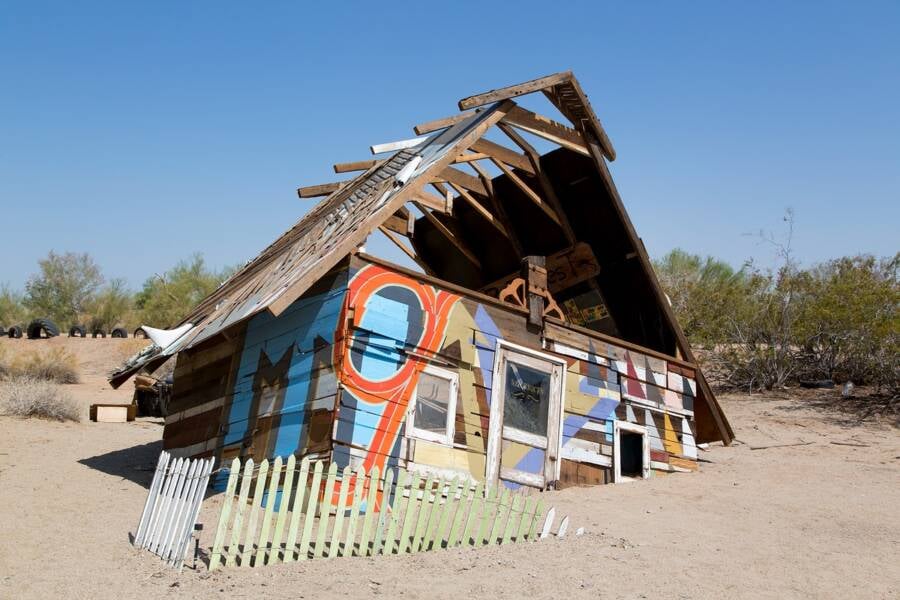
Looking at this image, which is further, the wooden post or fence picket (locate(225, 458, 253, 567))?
the wooden post

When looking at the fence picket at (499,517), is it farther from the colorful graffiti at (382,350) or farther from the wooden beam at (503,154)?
the wooden beam at (503,154)

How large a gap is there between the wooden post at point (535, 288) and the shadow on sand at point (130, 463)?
19.4 ft

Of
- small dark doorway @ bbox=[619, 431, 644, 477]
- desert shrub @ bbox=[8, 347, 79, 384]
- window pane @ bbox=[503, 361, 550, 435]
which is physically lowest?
small dark doorway @ bbox=[619, 431, 644, 477]

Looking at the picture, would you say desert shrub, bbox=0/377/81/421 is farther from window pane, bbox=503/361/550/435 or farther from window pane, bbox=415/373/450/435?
window pane, bbox=503/361/550/435

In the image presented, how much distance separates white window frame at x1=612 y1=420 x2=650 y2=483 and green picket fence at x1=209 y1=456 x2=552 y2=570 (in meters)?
3.82

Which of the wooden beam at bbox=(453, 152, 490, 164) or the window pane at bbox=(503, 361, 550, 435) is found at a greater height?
the wooden beam at bbox=(453, 152, 490, 164)

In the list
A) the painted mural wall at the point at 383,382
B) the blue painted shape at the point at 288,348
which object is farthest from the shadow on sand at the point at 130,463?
the blue painted shape at the point at 288,348

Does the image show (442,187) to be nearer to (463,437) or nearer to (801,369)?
(463,437)

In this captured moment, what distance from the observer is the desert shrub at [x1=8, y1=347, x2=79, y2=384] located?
2498cm

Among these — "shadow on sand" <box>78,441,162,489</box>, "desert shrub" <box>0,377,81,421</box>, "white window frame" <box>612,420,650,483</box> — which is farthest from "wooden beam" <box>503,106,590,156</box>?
"desert shrub" <box>0,377,81,421</box>

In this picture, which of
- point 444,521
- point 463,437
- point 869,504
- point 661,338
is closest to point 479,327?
point 463,437

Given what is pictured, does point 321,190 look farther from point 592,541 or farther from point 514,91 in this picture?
point 592,541

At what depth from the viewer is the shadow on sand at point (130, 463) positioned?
12250 millimetres

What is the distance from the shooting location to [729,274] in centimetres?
3481
